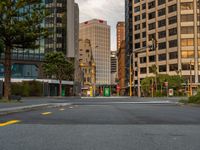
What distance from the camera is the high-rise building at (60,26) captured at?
346 feet

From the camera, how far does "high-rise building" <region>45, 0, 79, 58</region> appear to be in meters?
105

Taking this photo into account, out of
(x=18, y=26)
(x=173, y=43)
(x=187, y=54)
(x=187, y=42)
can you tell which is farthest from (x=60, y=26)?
(x=18, y=26)

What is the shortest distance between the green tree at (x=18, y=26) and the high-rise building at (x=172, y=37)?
72924 millimetres

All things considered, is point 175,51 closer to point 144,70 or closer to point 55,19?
point 144,70

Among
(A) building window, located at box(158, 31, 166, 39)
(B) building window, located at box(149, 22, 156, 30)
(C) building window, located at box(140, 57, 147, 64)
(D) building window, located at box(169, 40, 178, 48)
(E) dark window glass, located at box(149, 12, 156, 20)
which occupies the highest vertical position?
(E) dark window glass, located at box(149, 12, 156, 20)

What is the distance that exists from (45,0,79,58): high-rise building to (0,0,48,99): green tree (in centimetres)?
6892

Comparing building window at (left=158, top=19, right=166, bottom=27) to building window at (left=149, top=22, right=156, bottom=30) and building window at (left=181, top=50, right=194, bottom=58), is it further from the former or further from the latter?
building window at (left=181, top=50, right=194, bottom=58)

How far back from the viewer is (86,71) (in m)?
196

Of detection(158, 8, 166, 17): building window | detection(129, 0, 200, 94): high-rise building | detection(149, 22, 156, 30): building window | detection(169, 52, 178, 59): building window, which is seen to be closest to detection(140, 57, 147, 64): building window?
detection(129, 0, 200, 94): high-rise building

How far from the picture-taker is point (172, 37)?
117m

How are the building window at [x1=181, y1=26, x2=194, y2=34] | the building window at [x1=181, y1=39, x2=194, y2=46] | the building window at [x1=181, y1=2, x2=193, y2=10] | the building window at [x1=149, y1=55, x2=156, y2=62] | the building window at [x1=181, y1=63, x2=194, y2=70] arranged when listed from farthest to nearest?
the building window at [x1=149, y1=55, x2=156, y2=62]
the building window at [x1=181, y1=2, x2=193, y2=10]
the building window at [x1=181, y1=26, x2=194, y2=34]
the building window at [x1=181, y1=39, x2=194, y2=46]
the building window at [x1=181, y1=63, x2=194, y2=70]

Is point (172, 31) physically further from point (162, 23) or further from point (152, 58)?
point (152, 58)

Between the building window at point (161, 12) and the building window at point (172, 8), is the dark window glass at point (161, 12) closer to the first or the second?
the building window at point (161, 12)

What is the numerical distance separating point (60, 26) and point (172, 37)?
3373 centimetres
